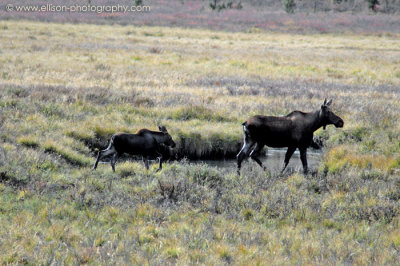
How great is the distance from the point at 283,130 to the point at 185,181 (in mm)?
2813

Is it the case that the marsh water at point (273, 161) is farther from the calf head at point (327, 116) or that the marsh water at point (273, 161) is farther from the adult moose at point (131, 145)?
the adult moose at point (131, 145)

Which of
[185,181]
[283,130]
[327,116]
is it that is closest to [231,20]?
[327,116]

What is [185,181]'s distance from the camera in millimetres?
9062

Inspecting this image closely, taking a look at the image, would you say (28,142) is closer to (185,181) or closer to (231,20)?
(185,181)

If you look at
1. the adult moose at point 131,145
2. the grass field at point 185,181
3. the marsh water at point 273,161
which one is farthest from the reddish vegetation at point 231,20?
the adult moose at point 131,145

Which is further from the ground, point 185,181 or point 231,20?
point 185,181

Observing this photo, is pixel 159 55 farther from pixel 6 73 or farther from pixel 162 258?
pixel 162 258

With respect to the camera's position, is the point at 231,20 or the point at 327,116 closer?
the point at 327,116

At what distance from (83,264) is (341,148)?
8.78 m

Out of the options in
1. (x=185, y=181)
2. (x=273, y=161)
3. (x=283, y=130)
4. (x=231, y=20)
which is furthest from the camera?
(x=231, y=20)

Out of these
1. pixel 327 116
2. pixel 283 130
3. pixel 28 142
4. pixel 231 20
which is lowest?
pixel 231 20

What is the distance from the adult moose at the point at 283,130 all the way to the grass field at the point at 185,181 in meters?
0.53

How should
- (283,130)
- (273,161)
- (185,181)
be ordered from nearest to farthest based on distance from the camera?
(185,181) → (283,130) → (273,161)

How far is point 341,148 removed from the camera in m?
13.0
